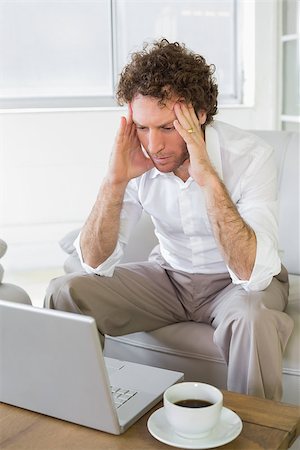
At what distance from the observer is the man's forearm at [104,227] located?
1.93m

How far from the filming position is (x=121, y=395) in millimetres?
1339

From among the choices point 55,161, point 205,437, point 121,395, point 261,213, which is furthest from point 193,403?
point 55,161

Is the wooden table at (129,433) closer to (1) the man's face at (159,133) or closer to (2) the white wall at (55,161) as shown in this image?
(1) the man's face at (159,133)

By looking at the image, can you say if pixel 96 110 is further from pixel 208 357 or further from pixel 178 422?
pixel 178 422

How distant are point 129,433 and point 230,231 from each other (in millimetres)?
687

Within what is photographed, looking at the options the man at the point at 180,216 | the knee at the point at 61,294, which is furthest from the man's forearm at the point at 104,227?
the knee at the point at 61,294

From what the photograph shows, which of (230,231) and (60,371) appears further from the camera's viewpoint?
(230,231)

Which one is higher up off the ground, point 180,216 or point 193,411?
point 180,216

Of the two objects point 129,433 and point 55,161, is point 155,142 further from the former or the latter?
point 55,161

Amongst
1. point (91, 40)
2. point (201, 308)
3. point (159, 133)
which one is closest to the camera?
point (159, 133)

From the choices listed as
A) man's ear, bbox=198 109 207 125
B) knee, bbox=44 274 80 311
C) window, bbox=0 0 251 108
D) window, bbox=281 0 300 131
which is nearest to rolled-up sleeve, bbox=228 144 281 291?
man's ear, bbox=198 109 207 125

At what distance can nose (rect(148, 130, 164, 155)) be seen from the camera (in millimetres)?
1819

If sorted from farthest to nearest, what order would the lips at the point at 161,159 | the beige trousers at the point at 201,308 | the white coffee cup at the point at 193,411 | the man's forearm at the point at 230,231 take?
1. the lips at the point at 161,159
2. the man's forearm at the point at 230,231
3. the beige trousers at the point at 201,308
4. the white coffee cup at the point at 193,411

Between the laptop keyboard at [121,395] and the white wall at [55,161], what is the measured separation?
2.79 m
